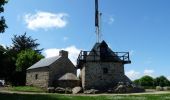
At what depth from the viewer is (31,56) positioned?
75.6 metres

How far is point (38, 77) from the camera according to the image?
192 ft

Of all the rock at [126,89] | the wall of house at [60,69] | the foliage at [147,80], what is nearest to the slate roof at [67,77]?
the wall of house at [60,69]

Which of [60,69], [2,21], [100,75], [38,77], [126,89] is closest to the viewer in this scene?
[2,21]

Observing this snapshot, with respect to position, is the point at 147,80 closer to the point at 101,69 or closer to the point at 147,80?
the point at 147,80

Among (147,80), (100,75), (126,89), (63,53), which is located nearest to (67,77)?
(63,53)

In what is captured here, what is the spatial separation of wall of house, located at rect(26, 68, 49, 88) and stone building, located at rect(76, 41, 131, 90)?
879cm

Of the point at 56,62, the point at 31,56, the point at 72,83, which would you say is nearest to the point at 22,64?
the point at 31,56

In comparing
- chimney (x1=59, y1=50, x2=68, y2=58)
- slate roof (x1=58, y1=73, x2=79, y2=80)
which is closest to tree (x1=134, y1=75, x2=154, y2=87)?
chimney (x1=59, y1=50, x2=68, y2=58)

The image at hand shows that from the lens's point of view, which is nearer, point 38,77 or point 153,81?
point 38,77

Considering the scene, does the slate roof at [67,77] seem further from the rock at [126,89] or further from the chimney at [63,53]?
the rock at [126,89]

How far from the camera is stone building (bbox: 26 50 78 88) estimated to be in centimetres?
5322

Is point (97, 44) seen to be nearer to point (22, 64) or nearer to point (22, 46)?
point (22, 64)

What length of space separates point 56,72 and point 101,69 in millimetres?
10354

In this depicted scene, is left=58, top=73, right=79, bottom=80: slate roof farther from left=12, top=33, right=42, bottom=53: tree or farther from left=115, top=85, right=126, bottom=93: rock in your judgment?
left=12, top=33, right=42, bottom=53: tree
